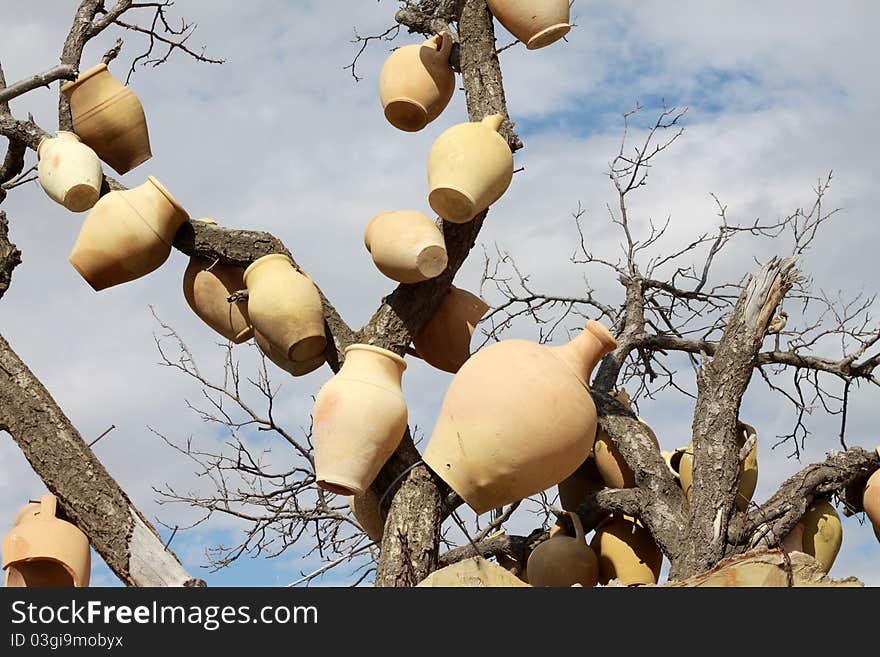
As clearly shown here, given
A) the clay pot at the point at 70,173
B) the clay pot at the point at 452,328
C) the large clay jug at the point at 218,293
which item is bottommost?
the clay pot at the point at 452,328

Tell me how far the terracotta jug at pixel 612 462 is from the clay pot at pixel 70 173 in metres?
1.81

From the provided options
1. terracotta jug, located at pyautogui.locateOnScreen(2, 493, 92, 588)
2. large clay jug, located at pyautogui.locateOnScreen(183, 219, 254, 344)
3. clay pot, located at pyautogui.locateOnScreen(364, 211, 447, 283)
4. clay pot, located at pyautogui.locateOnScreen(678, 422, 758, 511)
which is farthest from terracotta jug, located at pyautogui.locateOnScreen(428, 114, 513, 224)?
terracotta jug, located at pyautogui.locateOnScreen(2, 493, 92, 588)

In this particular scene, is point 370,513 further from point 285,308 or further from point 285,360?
point 285,308

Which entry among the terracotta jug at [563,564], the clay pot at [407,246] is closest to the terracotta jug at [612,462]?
the terracotta jug at [563,564]

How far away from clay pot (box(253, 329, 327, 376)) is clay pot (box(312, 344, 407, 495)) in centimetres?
31

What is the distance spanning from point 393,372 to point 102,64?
152cm

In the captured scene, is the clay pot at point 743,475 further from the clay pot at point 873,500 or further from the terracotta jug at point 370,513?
the terracotta jug at point 370,513

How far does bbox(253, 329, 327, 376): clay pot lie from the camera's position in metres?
3.02

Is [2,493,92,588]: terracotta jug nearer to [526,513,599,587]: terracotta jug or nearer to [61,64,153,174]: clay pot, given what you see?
[61,64,153,174]: clay pot

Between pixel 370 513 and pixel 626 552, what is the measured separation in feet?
2.92

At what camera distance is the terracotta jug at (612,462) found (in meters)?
3.60

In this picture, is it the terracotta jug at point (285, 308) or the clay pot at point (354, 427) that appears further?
→ the terracotta jug at point (285, 308)
